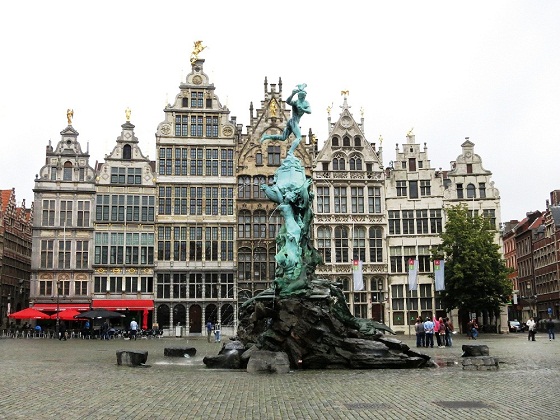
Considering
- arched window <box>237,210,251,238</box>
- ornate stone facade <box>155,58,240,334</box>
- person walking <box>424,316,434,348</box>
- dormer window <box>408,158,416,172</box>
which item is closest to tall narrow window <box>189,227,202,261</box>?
ornate stone facade <box>155,58,240,334</box>

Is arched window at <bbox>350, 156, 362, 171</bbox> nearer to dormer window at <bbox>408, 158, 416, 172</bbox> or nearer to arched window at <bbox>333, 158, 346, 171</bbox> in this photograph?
arched window at <bbox>333, 158, 346, 171</bbox>

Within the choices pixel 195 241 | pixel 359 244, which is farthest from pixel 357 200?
pixel 195 241

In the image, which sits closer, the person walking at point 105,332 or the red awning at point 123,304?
the person walking at point 105,332

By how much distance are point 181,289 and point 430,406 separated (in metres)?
47.3

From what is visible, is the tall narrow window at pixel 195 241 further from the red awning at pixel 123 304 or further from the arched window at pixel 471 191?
the arched window at pixel 471 191

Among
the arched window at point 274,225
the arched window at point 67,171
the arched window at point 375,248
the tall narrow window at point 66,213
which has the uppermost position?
the arched window at point 67,171

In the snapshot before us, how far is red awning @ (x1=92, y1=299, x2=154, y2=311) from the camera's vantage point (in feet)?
188

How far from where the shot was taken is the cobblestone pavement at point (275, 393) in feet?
38.9

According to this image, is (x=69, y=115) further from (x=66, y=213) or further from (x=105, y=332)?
(x=105, y=332)

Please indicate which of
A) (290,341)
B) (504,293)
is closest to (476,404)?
(290,341)

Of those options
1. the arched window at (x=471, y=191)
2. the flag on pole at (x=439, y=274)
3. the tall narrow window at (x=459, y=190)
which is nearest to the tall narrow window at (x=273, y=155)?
the tall narrow window at (x=459, y=190)

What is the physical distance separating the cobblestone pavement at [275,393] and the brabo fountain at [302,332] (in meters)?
1.28

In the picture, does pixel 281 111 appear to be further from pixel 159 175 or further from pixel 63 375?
pixel 63 375

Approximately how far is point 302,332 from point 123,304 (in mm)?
38512
